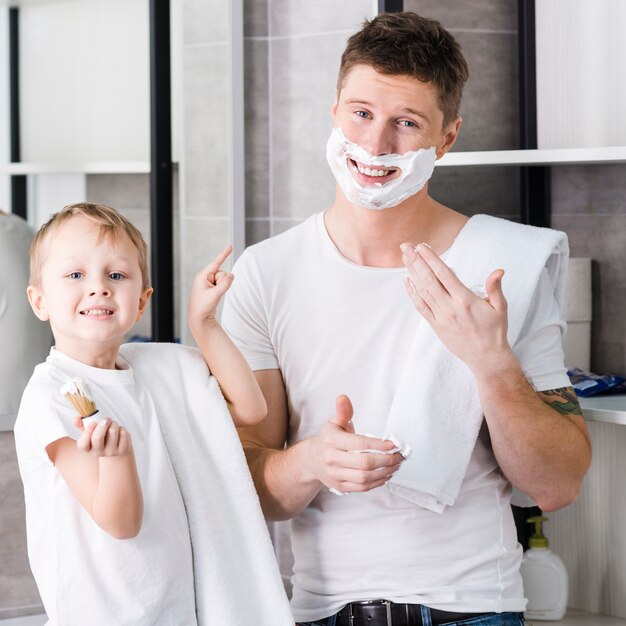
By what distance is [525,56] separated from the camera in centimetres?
164

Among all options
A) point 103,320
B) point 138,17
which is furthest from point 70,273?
point 138,17

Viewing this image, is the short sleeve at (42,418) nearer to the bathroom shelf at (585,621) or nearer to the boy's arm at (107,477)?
the boy's arm at (107,477)

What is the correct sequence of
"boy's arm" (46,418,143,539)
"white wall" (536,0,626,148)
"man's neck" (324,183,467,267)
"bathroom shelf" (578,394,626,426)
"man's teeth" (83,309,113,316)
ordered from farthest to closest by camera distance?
1. "white wall" (536,0,626,148)
2. "bathroom shelf" (578,394,626,426)
3. "man's neck" (324,183,467,267)
4. "man's teeth" (83,309,113,316)
5. "boy's arm" (46,418,143,539)

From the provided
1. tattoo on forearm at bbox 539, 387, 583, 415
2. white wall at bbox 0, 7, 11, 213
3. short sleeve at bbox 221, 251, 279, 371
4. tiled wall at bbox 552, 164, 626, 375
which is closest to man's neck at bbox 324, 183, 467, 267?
short sleeve at bbox 221, 251, 279, 371

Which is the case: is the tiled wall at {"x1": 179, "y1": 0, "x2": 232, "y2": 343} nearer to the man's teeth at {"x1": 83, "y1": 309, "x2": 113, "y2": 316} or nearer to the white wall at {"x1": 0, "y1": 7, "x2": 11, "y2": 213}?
the white wall at {"x1": 0, "y1": 7, "x2": 11, "y2": 213}

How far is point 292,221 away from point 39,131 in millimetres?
436

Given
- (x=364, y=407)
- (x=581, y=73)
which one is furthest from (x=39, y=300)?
(x=581, y=73)

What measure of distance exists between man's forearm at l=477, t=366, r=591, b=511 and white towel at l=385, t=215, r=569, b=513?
0.16 ft

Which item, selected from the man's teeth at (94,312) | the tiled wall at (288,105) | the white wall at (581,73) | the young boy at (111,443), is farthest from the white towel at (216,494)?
the white wall at (581,73)

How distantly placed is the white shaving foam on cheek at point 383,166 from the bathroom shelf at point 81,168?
55cm

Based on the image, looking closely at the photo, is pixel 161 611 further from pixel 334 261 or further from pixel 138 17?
pixel 138 17

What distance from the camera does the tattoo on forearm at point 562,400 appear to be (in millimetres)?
1224

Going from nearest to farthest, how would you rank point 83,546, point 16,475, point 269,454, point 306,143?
point 83,546 < point 269,454 < point 16,475 < point 306,143

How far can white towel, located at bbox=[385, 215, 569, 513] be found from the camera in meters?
1.19
